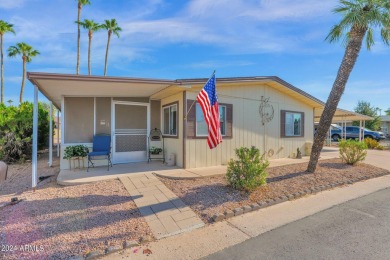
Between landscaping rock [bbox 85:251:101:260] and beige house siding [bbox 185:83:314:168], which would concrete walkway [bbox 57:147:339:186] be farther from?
landscaping rock [bbox 85:251:101:260]

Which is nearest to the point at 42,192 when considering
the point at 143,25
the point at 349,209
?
the point at 349,209

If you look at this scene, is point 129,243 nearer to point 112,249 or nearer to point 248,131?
point 112,249

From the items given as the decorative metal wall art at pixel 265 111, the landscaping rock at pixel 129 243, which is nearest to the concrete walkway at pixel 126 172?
the landscaping rock at pixel 129 243

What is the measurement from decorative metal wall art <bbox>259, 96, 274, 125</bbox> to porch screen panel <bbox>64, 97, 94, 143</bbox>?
6.21 m

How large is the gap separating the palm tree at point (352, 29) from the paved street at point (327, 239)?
297 centimetres

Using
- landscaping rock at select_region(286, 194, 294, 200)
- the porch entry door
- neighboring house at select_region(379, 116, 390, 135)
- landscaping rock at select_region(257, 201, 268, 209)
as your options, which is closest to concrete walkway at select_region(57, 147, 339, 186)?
the porch entry door

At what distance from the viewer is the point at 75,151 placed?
6609 mm

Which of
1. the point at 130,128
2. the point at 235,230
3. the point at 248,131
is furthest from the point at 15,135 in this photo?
the point at 235,230

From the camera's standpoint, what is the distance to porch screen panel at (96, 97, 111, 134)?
23.7 feet

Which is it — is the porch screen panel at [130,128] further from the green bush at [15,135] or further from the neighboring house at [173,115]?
the green bush at [15,135]

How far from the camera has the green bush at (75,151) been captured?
6.53 m

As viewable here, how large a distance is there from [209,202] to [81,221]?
223 centimetres

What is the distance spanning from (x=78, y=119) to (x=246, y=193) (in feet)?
18.8

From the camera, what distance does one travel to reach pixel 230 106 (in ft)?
24.6
